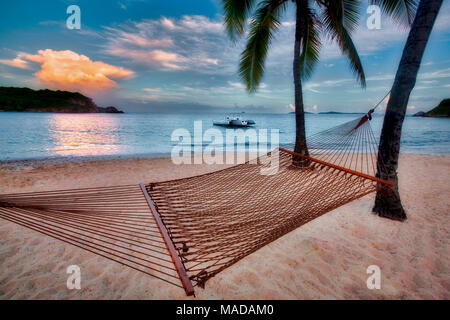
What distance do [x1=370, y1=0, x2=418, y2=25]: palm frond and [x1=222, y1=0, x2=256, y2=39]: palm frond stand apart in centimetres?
238

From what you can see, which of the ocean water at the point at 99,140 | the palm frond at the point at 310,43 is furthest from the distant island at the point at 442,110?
the palm frond at the point at 310,43

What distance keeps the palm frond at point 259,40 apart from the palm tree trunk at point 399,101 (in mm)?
2944

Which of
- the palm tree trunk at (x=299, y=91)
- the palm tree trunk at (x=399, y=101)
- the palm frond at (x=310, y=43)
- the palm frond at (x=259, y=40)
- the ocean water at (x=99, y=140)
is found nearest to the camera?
the palm tree trunk at (x=399, y=101)

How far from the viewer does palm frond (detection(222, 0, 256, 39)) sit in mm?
4562

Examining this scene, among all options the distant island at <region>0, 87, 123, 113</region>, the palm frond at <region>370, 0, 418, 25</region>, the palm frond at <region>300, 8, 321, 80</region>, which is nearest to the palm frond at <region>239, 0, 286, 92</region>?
the palm frond at <region>300, 8, 321, 80</region>

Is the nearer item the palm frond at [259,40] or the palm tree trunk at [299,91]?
the palm tree trunk at [299,91]

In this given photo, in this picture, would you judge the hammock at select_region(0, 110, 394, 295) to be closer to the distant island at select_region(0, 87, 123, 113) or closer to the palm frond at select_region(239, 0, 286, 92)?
the palm frond at select_region(239, 0, 286, 92)

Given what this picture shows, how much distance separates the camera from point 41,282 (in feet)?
5.75

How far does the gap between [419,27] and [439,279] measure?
2581 mm

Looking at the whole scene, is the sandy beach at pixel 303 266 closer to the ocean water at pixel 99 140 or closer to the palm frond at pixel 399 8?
the palm frond at pixel 399 8

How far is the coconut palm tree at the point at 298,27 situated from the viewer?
4.39 metres
